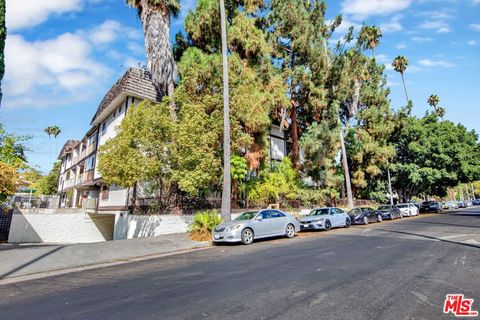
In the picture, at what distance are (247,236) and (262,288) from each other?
6402mm

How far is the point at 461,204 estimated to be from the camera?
60.5 meters

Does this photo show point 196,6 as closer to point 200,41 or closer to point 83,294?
point 200,41

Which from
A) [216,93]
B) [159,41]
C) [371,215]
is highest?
[159,41]

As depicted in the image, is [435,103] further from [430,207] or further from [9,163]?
[9,163]

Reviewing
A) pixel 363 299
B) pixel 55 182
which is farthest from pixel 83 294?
pixel 55 182

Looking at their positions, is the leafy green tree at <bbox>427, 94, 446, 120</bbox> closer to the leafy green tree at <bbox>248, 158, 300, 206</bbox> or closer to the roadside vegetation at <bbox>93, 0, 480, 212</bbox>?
the roadside vegetation at <bbox>93, 0, 480, 212</bbox>

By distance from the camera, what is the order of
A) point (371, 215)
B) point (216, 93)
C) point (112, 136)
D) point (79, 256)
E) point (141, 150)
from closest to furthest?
point (79, 256), point (141, 150), point (216, 93), point (371, 215), point (112, 136)

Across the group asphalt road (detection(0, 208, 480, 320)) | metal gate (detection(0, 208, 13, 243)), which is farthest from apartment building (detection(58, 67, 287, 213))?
asphalt road (detection(0, 208, 480, 320))

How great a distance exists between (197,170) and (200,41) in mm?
10818

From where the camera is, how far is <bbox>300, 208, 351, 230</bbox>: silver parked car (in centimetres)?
1642

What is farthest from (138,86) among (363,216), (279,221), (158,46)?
(363,216)

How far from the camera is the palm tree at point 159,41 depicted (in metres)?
17.4

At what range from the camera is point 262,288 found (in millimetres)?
5387

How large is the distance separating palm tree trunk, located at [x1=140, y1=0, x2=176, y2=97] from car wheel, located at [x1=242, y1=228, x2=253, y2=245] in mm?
10465
